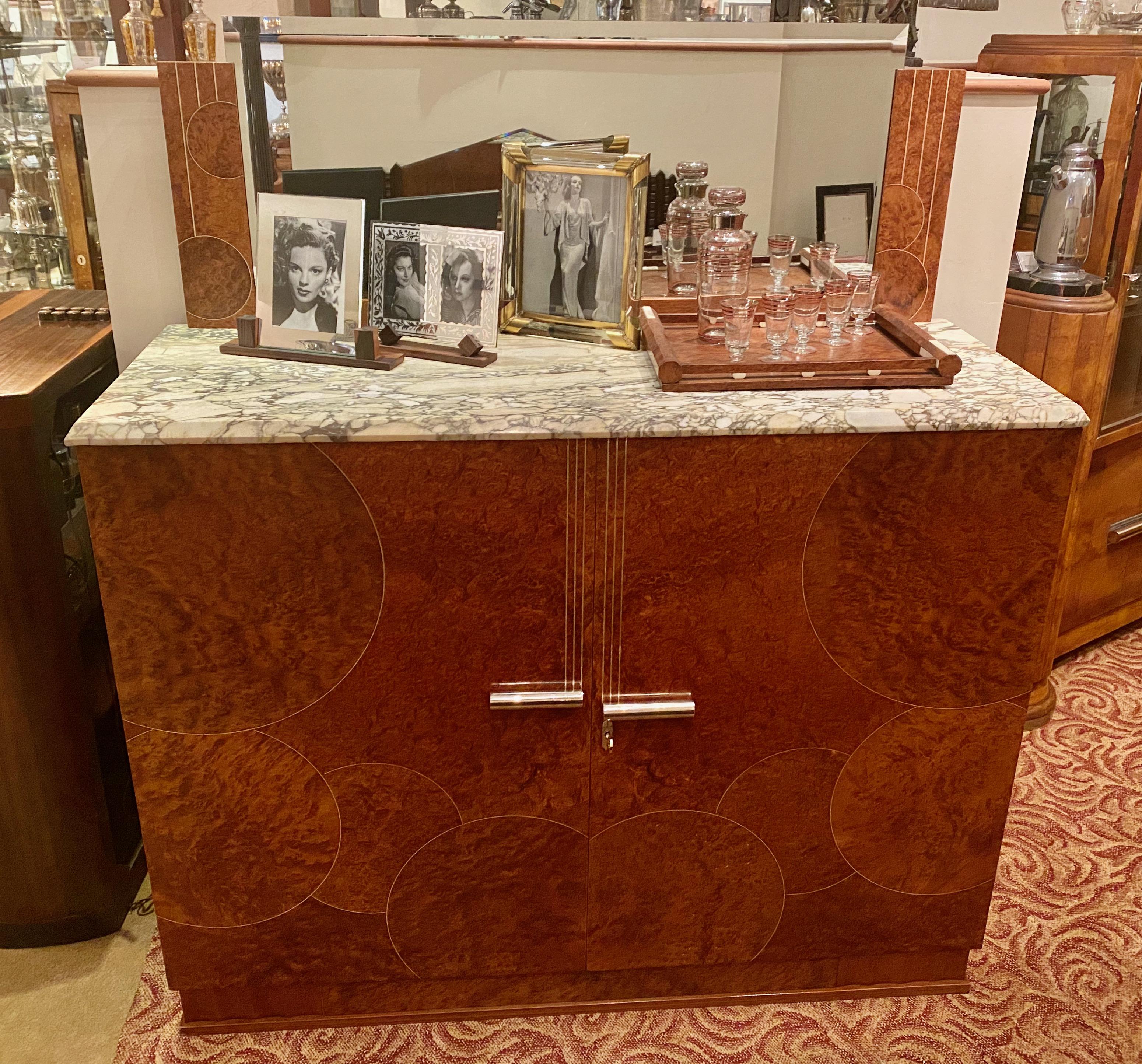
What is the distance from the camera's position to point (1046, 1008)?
1793 millimetres

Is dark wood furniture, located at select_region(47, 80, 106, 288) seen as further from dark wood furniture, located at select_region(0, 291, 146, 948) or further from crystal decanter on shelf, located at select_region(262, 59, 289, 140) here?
crystal decanter on shelf, located at select_region(262, 59, 289, 140)

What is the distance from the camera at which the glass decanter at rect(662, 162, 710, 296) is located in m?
1.76

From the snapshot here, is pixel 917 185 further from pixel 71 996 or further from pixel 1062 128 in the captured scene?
pixel 71 996

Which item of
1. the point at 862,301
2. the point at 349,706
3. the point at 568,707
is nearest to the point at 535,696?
the point at 568,707

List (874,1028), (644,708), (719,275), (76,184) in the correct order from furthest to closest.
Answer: (76,184) → (874,1028) → (719,275) → (644,708)

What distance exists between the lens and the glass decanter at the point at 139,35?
195 centimetres

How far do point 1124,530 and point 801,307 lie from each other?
4.81 feet

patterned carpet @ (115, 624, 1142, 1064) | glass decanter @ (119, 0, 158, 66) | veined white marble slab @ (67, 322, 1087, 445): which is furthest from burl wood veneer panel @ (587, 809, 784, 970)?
glass decanter @ (119, 0, 158, 66)

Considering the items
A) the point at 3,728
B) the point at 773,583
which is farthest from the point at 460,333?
the point at 3,728

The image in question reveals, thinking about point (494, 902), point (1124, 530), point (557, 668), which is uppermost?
point (557, 668)

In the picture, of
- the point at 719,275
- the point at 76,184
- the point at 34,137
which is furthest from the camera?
the point at 34,137

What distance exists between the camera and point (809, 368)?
1549mm

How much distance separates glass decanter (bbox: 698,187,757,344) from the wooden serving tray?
0.15ft

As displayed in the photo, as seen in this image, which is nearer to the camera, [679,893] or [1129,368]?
[679,893]
